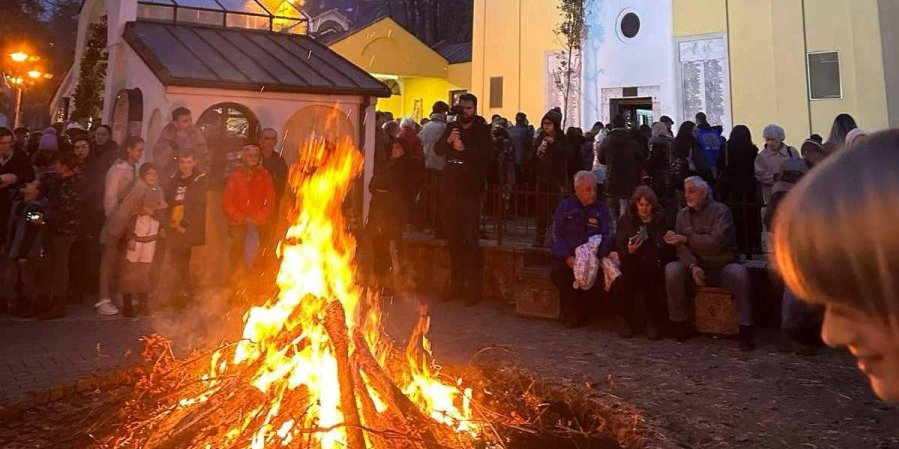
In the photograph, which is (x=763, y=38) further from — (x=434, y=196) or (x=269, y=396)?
(x=269, y=396)

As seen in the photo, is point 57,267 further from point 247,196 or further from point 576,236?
point 576,236

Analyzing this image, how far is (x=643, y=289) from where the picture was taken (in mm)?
7230

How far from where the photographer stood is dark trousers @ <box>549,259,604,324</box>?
7.58 metres

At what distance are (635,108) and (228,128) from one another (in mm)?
16848

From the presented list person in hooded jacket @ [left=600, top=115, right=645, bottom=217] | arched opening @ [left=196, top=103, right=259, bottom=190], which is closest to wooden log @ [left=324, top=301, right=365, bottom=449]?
person in hooded jacket @ [left=600, top=115, right=645, bottom=217]

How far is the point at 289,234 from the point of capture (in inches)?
219

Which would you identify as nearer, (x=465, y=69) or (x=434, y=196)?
(x=434, y=196)

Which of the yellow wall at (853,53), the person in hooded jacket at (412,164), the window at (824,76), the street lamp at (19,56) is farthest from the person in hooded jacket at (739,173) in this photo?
the street lamp at (19,56)

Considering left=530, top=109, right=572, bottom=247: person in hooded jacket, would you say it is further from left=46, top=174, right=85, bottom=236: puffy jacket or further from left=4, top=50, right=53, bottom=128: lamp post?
left=4, top=50, right=53, bottom=128: lamp post

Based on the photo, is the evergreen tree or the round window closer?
the evergreen tree

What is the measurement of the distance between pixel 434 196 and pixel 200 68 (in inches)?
176

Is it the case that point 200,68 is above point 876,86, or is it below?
below

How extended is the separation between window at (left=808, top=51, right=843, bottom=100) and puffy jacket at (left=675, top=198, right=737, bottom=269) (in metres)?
15.9

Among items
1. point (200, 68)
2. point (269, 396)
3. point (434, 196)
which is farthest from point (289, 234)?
point (200, 68)
